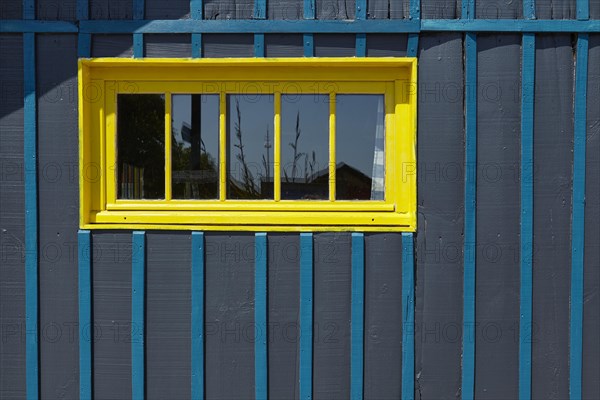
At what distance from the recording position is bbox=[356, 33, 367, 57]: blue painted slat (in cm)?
276

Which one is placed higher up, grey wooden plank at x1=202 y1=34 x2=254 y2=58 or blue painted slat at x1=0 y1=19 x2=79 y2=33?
blue painted slat at x1=0 y1=19 x2=79 y2=33

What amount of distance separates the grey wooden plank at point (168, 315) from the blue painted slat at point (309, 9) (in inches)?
51.0

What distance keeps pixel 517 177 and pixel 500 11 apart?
0.86 m

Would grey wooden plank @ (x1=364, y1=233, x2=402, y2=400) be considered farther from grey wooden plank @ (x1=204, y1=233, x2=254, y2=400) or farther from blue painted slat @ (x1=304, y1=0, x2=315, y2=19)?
blue painted slat @ (x1=304, y1=0, x2=315, y2=19)

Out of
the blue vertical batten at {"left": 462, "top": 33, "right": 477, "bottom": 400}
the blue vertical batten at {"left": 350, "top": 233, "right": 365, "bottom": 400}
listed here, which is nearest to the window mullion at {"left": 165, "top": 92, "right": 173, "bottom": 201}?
the blue vertical batten at {"left": 350, "top": 233, "right": 365, "bottom": 400}

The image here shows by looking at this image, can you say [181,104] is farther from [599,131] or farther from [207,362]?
[599,131]

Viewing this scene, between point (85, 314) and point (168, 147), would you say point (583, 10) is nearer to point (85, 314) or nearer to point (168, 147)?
point (168, 147)

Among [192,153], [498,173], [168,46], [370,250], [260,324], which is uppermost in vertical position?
[168,46]

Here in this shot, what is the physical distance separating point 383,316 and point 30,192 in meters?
1.95

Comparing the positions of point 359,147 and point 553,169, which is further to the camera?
point 359,147

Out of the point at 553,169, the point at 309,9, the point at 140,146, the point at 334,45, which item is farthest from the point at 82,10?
the point at 553,169

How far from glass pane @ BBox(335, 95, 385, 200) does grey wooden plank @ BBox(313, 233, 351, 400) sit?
29 centimetres

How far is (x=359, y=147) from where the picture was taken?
2.90 m

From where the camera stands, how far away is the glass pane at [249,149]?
288 cm
